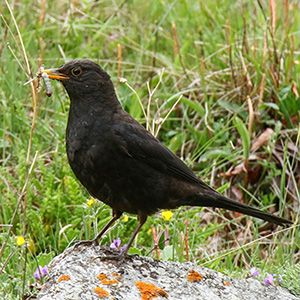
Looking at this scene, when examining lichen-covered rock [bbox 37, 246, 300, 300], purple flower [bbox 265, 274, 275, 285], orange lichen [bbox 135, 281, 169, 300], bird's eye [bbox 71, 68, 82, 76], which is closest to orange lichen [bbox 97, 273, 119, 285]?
lichen-covered rock [bbox 37, 246, 300, 300]

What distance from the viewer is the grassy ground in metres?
4.77

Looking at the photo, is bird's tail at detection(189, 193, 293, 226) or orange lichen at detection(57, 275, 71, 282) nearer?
orange lichen at detection(57, 275, 71, 282)

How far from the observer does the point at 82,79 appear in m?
3.93

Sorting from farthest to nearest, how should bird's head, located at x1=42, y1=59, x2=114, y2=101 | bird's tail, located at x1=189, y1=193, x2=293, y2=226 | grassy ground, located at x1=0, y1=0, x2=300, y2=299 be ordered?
1. grassy ground, located at x1=0, y1=0, x2=300, y2=299
2. bird's tail, located at x1=189, y1=193, x2=293, y2=226
3. bird's head, located at x1=42, y1=59, x2=114, y2=101

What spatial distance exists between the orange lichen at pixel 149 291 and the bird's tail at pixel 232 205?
971mm

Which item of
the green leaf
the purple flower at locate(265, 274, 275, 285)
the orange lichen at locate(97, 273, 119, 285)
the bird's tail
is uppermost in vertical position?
the green leaf

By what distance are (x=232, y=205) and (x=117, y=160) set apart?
90cm

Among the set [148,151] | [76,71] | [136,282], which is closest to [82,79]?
[76,71]

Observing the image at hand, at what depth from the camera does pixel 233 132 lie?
595cm

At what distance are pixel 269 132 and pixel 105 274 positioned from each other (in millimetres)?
2944

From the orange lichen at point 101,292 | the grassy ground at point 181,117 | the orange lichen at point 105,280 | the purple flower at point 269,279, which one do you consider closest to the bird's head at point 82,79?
the grassy ground at point 181,117

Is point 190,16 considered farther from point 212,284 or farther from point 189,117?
point 212,284

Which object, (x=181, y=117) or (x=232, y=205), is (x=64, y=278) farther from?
(x=181, y=117)

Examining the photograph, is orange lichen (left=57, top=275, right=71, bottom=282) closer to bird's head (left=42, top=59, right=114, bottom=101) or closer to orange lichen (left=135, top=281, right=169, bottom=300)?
orange lichen (left=135, top=281, right=169, bottom=300)
